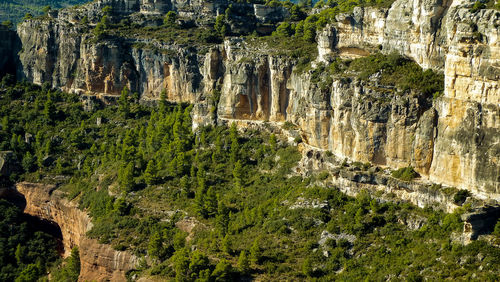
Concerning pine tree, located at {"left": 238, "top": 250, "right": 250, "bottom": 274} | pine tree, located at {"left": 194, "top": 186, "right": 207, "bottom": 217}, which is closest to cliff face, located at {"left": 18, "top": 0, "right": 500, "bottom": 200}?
pine tree, located at {"left": 194, "top": 186, "right": 207, "bottom": 217}

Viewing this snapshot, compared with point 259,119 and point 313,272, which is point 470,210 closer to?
point 313,272

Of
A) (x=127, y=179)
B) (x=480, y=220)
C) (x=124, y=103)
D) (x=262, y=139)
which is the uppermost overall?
(x=124, y=103)

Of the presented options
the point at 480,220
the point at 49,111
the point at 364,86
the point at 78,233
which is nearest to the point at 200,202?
the point at 78,233

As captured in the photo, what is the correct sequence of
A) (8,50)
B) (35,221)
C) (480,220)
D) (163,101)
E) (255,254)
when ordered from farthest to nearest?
(8,50) → (163,101) → (35,221) → (255,254) → (480,220)

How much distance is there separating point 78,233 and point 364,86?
41.5 meters

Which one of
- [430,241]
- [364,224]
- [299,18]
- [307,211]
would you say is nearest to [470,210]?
[430,241]

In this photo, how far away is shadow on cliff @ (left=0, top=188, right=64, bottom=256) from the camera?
104 metres

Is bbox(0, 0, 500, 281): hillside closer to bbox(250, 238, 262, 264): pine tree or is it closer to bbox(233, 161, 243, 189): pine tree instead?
bbox(250, 238, 262, 264): pine tree

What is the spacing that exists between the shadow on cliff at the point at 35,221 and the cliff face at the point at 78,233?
2.21ft

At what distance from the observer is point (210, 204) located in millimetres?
87625

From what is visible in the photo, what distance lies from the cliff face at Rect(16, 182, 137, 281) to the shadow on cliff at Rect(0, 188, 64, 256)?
0.67 m

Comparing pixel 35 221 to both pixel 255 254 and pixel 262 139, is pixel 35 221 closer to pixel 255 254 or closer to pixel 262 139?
pixel 262 139

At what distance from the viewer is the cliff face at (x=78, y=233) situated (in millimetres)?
85875

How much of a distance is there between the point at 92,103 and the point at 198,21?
67.9 ft
